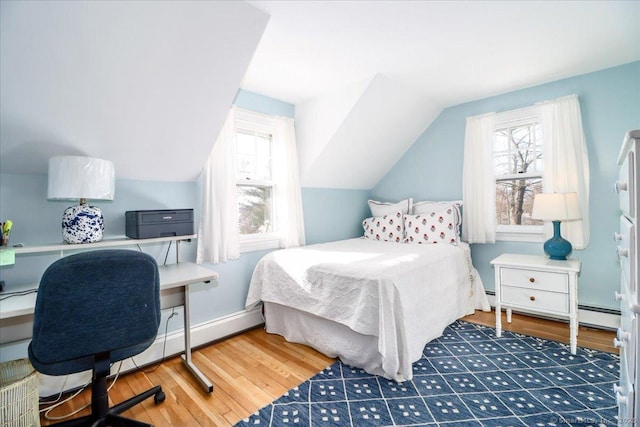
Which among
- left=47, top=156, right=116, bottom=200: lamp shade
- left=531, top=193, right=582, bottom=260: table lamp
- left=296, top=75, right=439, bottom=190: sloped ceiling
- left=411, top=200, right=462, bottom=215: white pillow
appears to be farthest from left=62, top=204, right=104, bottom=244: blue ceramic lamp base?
left=531, top=193, right=582, bottom=260: table lamp

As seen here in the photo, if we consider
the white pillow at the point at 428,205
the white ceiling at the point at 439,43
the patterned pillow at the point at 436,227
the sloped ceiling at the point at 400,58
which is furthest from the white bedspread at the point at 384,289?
the white ceiling at the point at 439,43

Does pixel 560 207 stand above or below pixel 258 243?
above

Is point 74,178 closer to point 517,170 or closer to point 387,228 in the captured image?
point 387,228

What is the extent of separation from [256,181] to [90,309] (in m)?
1.86

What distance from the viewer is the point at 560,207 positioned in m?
2.26

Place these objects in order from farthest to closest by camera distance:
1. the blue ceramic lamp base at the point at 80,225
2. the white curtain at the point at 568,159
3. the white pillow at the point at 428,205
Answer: the white pillow at the point at 428,205
the white curtain at the point at 568,159
the blue ceramic lamp base at the point at 80,225

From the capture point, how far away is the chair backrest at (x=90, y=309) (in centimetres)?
109

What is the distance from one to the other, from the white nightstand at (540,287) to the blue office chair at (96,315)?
8.21 ft

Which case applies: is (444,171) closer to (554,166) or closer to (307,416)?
(554,166)

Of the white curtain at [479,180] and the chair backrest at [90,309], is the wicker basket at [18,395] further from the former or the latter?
the white curtain at [479,180]

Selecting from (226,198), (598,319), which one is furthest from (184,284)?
(598,319)

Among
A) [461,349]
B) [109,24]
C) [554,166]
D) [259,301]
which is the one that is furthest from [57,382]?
[554,166]

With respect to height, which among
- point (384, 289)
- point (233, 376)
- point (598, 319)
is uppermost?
point (384, 289)

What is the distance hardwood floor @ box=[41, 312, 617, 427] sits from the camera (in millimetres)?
1585
